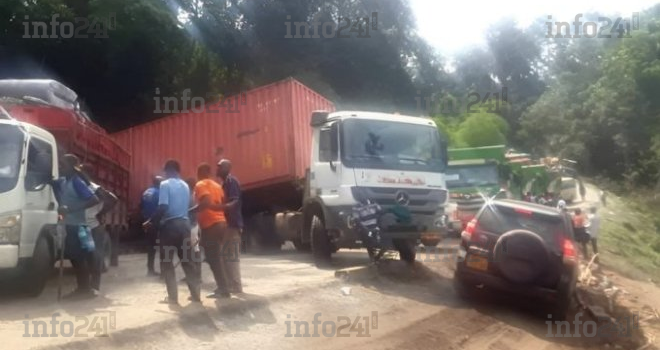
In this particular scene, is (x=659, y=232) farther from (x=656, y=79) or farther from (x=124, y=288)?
(x=124, y=288)

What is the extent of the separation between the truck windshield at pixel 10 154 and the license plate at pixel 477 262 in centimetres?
575

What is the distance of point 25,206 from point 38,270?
2.58 feet

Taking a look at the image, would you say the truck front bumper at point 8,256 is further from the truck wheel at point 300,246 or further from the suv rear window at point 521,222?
the truck wheel at point 300,246

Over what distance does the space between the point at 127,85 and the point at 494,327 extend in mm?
21637

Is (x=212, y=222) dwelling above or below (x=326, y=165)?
below

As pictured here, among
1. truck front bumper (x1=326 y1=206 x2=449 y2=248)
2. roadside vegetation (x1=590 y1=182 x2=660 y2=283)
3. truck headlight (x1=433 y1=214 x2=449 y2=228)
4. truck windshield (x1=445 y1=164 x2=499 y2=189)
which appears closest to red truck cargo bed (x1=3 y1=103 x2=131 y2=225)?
truck front bumper (x1=326 y1=206 x2=449 y2=248)

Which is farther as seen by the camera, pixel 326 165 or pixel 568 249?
pixel 326 165

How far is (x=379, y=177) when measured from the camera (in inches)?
447

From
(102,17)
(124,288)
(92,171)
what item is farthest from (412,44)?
(124,288)

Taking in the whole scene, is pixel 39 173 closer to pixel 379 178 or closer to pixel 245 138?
pixel 379 178

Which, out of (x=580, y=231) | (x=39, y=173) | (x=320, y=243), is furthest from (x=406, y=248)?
(x=580, y=231)

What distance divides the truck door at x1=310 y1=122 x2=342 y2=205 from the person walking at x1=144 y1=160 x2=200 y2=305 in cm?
389

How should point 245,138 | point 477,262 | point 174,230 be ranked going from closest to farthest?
point 174,230 → point 477,262 → point 245,138

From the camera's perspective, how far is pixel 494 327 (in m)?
9.11
